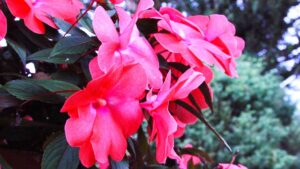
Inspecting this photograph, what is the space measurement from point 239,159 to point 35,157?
11.7ft

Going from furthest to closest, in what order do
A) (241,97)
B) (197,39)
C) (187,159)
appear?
1. (241,97)
2. (187,159)
3. (197,39)

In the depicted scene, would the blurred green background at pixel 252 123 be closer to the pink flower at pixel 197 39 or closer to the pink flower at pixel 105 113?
the pink flower at pixel 197 39

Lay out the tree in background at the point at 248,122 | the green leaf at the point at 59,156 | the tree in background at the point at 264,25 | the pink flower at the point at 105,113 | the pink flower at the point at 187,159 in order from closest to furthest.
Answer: the pink flower at the point at 105,113
the green leaf at the point at 59,156
the pink flower at the point at 187,159
the tree in background at the point at 248,122
the tree in background at the point at 264,25

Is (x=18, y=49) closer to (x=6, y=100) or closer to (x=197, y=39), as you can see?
(x=6, y=100)

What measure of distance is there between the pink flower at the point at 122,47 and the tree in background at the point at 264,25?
6947 millimetres

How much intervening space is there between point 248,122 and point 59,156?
3.52 meters

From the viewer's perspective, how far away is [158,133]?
1.51 feet

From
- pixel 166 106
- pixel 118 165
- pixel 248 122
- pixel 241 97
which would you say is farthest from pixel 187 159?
pixel 241 97

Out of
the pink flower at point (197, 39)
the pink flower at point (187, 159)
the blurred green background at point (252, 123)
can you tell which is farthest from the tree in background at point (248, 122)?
the pink flower at point (197, 39)

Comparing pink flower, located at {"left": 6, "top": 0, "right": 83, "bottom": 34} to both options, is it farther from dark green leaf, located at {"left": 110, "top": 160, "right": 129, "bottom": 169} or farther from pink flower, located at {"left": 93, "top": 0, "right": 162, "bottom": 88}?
dark green leaf, located at {"left": 110, "top": 160, "right": 129, "bottom": 169}

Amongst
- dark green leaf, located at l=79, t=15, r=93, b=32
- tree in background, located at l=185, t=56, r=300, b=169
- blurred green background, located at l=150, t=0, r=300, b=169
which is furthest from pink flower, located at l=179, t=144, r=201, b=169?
tree in background, located at l=185, t=56, r=300, b=169

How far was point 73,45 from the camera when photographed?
0.52m

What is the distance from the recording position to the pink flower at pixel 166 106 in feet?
1.44

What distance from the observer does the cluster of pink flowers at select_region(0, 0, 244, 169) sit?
409 millimetres
